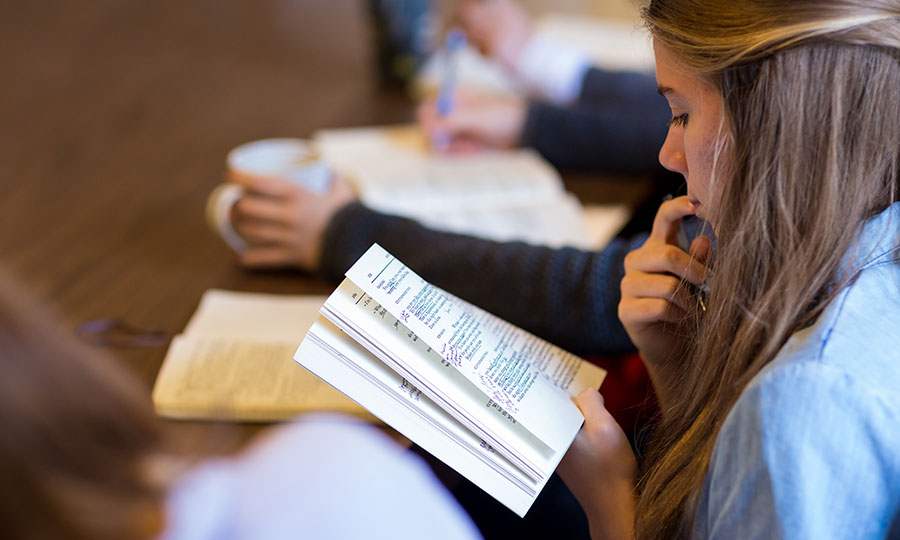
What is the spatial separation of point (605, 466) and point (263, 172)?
547mm

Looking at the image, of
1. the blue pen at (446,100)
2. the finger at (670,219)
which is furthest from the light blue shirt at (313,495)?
the blue pen at (446,100)

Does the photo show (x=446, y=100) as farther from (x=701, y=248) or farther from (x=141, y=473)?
(x=141, y=473)

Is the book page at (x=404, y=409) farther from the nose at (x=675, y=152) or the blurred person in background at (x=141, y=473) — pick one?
the nose at (x=675, y=152)

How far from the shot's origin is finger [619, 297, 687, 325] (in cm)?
66

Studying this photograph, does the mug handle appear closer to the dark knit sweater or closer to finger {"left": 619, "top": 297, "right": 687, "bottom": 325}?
the dark knit sweater

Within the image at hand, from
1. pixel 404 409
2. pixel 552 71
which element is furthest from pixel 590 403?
pixel 552 71

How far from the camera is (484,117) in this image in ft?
3.96

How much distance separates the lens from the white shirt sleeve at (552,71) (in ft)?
4.52

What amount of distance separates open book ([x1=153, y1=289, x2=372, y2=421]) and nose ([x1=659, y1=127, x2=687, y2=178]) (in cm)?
33

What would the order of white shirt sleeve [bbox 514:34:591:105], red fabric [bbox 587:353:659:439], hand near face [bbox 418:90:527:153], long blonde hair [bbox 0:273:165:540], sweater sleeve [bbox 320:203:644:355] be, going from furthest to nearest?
white shirt sleeve [bbox 514:34:591:105], hand near face [bbox 418:90:527:153], sweater sleeve [bbox 320:203:644:355], red fabric [bbox 587:353:659:439], long blonde hair [bbox 0:273:165:540]

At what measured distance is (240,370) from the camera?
2.50 feet

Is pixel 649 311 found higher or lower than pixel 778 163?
lower

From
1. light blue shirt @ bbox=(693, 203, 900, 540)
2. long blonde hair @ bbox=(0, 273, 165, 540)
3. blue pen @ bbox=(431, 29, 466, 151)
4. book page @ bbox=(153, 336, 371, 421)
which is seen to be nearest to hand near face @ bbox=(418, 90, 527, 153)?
blue pen @ bbox=(431, 29, 466, 151)

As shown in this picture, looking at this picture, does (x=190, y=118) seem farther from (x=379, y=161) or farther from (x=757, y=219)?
(x=757, y=219)
